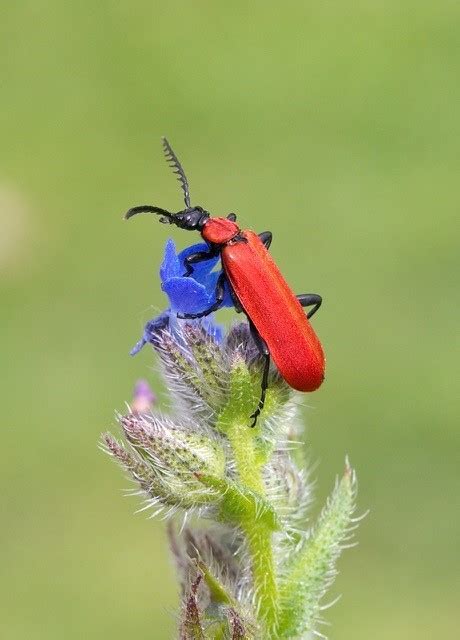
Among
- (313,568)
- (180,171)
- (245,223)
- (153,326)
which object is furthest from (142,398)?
(245,223)

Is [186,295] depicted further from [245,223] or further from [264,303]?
[245,223]

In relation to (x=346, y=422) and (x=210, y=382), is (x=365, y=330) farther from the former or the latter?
(x=210, y=382)

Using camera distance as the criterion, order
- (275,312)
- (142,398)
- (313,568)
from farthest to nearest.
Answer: (142,398) < (275,312) < (313,568)

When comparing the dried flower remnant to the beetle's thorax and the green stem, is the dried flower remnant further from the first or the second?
the beetle's thorax

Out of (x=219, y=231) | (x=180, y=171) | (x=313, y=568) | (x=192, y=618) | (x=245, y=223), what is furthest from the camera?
(x=245, y=223)

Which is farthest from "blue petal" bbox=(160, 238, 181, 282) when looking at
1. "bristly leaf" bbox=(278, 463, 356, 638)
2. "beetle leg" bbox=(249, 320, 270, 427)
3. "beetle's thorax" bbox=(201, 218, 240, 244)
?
"bristly leaf" bbox=(278, 463, 356, 638)

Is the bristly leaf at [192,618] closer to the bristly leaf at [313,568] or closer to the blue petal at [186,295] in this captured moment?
the bristly leaf at [313,568]

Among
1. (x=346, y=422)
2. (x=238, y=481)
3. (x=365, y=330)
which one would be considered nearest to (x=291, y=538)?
(x=238, y=481)

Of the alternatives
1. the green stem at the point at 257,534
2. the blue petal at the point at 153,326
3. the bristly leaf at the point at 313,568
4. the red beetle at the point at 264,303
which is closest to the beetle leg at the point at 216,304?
the red beetle at the point at 264,303
